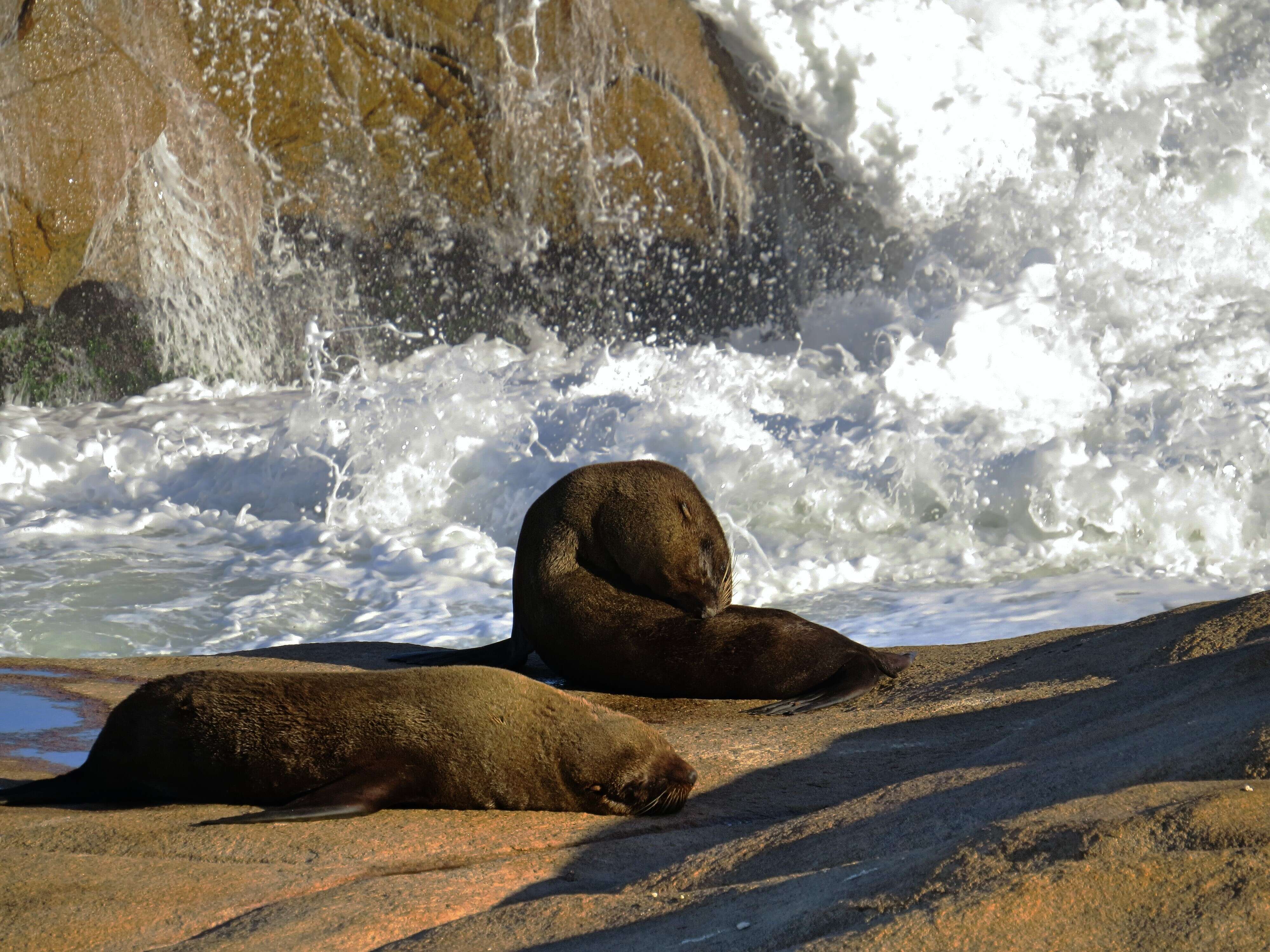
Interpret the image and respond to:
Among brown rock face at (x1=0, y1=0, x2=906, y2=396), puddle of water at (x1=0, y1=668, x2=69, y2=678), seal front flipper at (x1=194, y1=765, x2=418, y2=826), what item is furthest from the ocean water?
seal front flipper at (x1=194, y1=765, x2=418, y2=826)

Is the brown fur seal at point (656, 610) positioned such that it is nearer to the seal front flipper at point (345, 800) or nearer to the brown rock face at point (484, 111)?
the seal front flipper at point (345, 800)

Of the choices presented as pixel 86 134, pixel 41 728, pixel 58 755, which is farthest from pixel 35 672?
pixel 86 134

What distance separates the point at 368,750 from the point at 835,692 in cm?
217

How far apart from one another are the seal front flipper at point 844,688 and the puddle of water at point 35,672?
3.03 m

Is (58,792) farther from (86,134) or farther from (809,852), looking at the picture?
→ (86,134)

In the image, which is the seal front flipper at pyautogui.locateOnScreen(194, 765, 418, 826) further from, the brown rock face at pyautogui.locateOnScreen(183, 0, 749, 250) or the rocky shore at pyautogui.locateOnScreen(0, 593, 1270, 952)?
the brown rock face at pyautogui.locateOnScreen(183, 0, 749, 250)

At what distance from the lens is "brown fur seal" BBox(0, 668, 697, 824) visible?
11.4 ft

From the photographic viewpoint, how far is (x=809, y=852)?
2775 millimetres

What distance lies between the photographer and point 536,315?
15305mm

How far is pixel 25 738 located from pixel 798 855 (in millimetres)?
3050

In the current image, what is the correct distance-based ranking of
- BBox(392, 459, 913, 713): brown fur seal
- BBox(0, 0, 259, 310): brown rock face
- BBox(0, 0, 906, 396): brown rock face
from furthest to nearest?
1. BBox(0, 0, 906, 396): brown rock face
2. BBox(0, 0, 259, 310): brown rock face
3. BBox(392, 459, 913, 713): brown fur seal

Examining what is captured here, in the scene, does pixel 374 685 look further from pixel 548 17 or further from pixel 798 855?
pixel 548 17

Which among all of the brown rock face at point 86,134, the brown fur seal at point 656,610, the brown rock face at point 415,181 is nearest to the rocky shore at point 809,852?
the brown fur seal at point 656,610

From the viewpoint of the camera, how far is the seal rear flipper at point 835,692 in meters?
4.91
